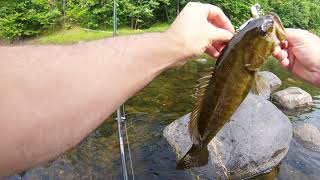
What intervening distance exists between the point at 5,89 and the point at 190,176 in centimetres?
692

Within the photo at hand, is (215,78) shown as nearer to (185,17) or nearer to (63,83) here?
(185,17)

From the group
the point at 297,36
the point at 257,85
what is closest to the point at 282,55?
the point at 297,36

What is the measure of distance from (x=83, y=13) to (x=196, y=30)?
29317 millimetres

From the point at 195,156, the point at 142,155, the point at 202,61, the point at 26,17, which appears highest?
the point at 195,156

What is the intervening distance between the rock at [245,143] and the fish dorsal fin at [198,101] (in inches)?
183

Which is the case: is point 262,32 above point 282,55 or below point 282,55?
above

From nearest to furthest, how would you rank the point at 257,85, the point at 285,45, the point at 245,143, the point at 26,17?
the point at 257,85
the point at 285,45
the point at 245,143
the point at 26,17

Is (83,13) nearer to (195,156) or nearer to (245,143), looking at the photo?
(245,143)

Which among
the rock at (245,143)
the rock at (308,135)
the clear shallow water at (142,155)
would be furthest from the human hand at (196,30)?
the rock at (308,135)

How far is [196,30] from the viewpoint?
9.52ft

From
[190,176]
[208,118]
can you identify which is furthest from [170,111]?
[208,118]

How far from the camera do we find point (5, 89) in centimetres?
143

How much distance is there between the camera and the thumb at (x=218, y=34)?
3020mm

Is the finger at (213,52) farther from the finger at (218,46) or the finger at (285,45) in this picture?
the finger at (285,45)
